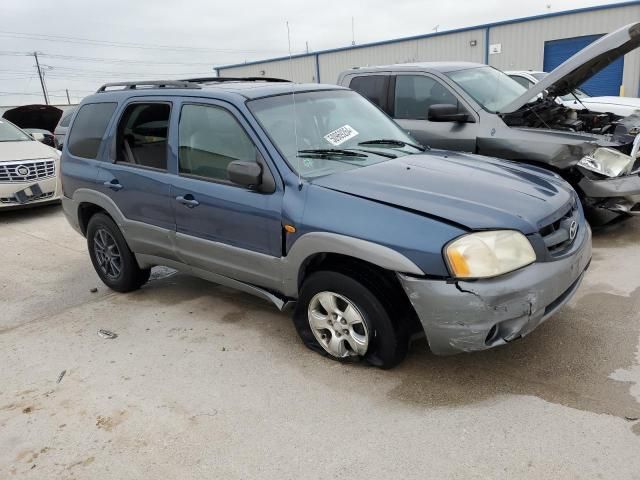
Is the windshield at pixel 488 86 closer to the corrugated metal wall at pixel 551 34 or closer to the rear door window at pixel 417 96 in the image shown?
the rear door window at pixel 417 96

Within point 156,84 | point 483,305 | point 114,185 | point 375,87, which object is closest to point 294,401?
point 483,305

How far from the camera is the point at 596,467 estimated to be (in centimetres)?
241

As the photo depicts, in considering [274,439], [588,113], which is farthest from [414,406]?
[588,113]

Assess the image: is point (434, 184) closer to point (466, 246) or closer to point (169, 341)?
point (466, 246)

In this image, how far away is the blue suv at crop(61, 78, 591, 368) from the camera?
2.85m

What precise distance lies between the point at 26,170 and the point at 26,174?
68 millimetres

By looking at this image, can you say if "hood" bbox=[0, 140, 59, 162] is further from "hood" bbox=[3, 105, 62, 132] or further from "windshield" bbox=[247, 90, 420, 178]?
"hood" bbox=[3, 105, 62, 132]

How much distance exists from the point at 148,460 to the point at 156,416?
1.26 ft

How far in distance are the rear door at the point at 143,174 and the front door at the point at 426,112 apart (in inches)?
111

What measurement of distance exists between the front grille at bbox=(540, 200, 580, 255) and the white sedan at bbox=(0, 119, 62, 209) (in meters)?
7.53

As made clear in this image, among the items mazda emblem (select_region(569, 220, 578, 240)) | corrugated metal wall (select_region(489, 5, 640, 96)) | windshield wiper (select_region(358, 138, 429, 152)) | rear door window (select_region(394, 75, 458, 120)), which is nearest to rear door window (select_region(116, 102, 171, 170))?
windshield wiper (select_region(358, 138, 429, 152))

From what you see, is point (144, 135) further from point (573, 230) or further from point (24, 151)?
point (24, 151)

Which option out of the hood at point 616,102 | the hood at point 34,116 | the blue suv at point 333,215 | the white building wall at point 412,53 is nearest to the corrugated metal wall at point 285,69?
the white building wall at point 412,53

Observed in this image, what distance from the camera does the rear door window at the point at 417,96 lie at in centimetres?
610
